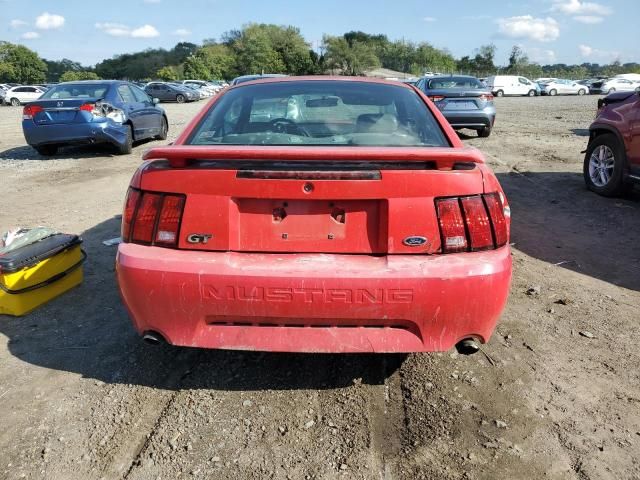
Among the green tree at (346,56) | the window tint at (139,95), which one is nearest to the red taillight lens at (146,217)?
the window tint at (139,95)

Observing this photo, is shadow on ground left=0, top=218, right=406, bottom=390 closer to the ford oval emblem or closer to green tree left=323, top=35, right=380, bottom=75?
the ford oval emblem

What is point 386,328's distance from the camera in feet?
7.98

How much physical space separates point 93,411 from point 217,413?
0.62 metres

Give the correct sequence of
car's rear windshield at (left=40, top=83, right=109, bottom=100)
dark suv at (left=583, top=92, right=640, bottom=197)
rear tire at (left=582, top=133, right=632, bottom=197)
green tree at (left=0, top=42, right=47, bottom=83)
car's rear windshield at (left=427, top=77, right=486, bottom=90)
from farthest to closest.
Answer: green tree at (left=0, top=42, right=47, bottom=83) → car's rear windshield at (left=427, top=77, right=486, bottom=90) → car's rear windshield at (left=40, top=83, right=109, bottom=100) → rear tire at (left=582, top=133, right=632, bottom=197) → dark suv at (left=583, top=92, right=640, bottom=197)

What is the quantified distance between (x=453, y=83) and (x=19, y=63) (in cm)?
8579

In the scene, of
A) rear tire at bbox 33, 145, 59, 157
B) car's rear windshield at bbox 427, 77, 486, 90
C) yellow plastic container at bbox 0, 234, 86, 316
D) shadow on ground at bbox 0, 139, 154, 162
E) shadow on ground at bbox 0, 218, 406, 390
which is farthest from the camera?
car's rear windshield at bbox 427, 77, 486, 90

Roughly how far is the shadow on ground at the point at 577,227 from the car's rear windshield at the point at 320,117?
8.13 feet

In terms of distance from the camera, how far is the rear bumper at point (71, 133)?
→ 396 inches

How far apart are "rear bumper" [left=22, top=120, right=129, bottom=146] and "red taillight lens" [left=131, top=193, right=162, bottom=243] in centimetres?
850

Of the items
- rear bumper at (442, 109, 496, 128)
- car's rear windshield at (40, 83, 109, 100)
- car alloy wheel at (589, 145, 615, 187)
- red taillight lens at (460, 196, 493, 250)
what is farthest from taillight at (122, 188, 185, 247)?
rear bumper at (442, 109, 496, 128)

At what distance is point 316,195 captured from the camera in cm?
238

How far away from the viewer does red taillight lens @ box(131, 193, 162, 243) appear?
8.25 feet

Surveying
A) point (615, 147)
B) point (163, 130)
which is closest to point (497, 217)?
point (615, 147)

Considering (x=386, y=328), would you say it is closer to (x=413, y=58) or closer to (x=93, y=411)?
→ (x=93, y=411)
